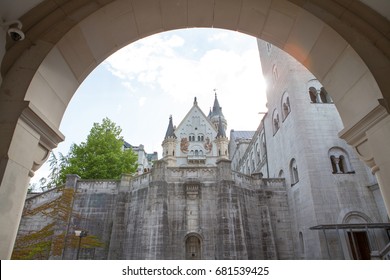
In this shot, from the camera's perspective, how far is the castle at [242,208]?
17.0 m

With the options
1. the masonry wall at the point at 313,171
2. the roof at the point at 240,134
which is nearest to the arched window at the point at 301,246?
the masonry wall at the point at 313,171

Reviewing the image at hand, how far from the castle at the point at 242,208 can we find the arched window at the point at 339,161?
7 centimetres

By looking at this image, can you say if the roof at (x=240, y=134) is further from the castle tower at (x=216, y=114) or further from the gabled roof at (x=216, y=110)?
→ the gabled roof at (x=216, y=110)

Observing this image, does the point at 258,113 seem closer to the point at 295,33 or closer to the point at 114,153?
the point at 114,153

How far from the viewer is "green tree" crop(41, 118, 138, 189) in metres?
25.9

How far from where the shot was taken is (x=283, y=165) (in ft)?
76.5

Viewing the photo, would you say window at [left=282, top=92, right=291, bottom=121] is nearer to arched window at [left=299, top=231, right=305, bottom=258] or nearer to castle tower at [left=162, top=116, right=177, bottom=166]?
arched window at [left=299, top=231, right=305, bottom=258]

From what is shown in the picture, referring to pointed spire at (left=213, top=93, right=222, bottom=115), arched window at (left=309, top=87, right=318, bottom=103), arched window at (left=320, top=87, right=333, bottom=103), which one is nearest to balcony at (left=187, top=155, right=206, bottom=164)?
pointed spire at (left=213, top=93, right=222, bottom=115)

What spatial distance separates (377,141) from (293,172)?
19.3m

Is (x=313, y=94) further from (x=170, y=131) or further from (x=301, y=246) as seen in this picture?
(x=170, y=131)

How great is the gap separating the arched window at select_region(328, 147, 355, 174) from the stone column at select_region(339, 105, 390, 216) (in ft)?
55.8

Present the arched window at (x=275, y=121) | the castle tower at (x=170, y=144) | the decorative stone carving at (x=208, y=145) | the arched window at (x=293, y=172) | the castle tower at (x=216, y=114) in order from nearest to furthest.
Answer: the arched window at (x=293, y=172), the arched window at (x=275, y=121), the castle tower at (x=170, y=144), the decorative stone carving at (x=208, y=145), the castle tower at (x=216, y=114)

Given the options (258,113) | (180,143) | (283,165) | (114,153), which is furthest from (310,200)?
(180,143)

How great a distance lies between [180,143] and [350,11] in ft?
158
